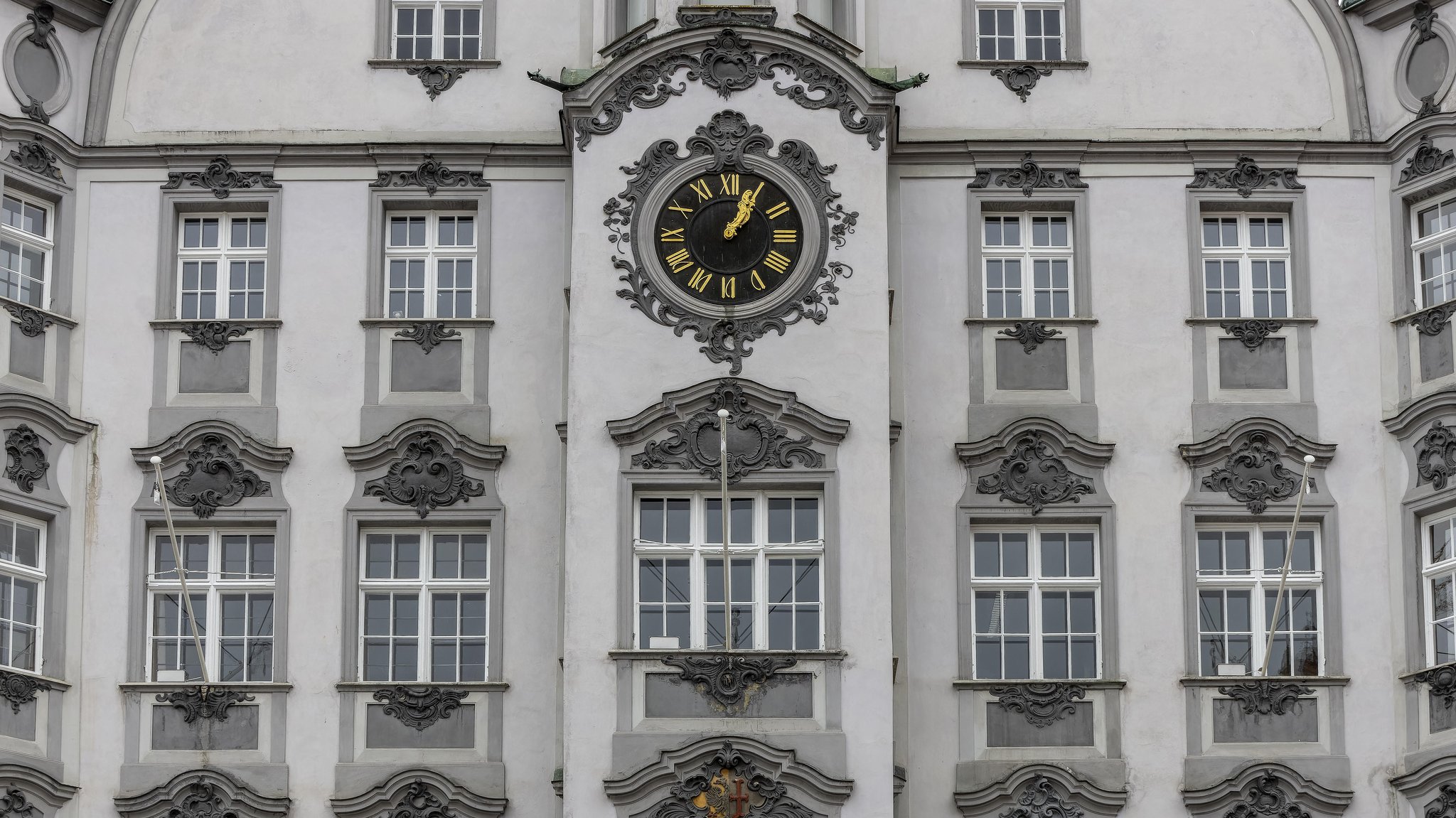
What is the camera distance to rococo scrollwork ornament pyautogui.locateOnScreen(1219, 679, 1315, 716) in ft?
94.4

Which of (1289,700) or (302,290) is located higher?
(302,290)

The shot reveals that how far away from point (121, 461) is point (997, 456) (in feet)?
28.0

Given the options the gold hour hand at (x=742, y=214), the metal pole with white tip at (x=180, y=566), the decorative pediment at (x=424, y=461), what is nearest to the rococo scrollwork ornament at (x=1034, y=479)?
the gold hour hand at (x=742, y=214)

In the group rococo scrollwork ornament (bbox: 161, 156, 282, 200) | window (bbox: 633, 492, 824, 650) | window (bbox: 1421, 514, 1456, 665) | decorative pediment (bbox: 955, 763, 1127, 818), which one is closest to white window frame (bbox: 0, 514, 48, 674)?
rococo scrollwork ornament (bbox: 161, 156, 282, 200)

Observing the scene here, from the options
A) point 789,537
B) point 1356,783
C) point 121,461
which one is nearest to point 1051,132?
point 789,537

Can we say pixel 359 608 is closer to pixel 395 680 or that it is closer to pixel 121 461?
pixel 395 680

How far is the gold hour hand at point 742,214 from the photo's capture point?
2923cm

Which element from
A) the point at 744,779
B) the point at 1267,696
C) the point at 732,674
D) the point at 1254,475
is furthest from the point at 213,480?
the point at 1267,696

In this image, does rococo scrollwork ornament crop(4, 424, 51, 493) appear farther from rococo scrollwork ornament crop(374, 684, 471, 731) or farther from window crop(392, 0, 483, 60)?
window crop(392, 0, 483, 60)

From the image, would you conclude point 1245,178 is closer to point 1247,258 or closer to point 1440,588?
point 1247,258

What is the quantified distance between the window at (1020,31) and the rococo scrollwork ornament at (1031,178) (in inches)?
50.3

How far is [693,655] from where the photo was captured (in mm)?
27984

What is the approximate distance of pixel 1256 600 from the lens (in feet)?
96.1

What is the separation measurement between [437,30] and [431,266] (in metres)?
2.58
